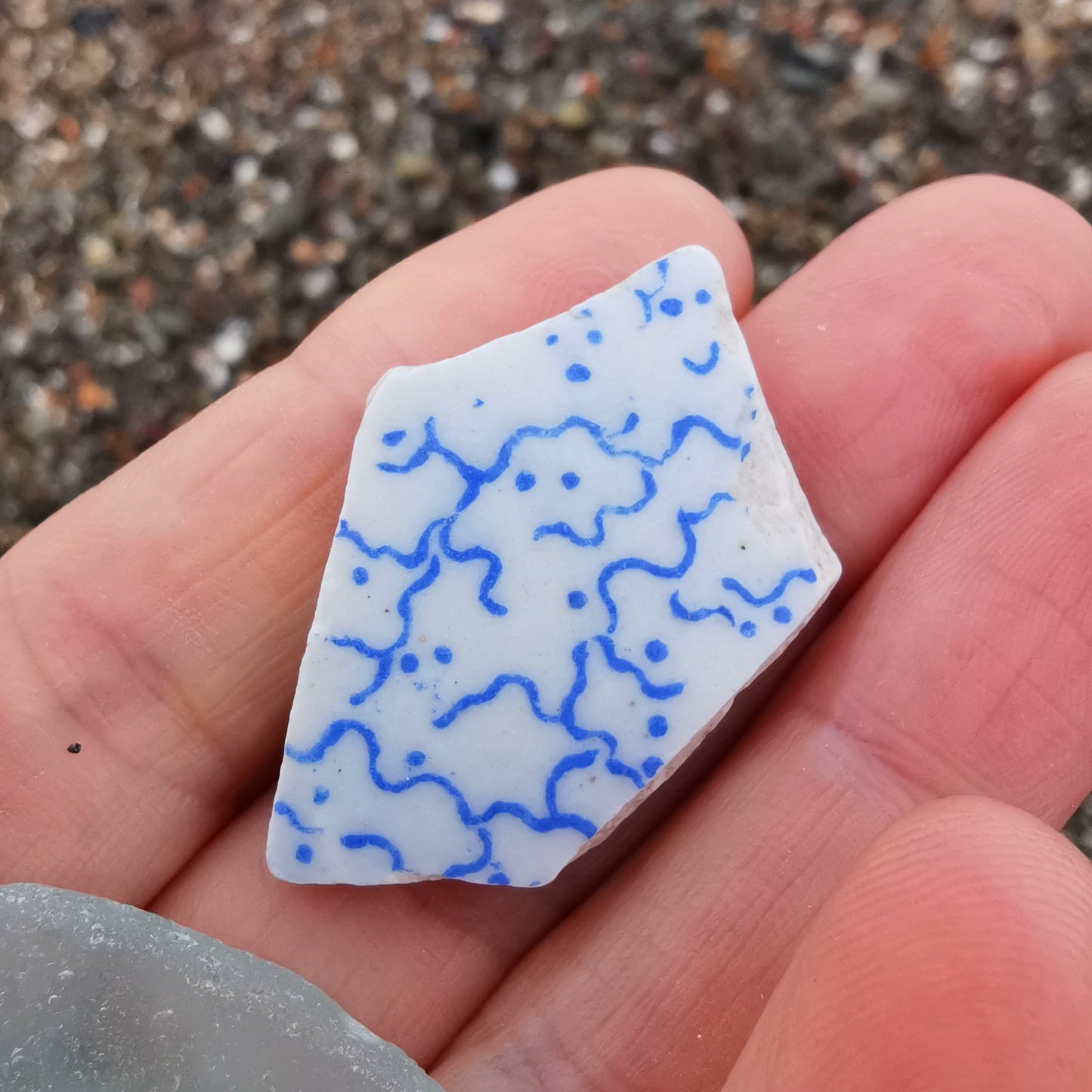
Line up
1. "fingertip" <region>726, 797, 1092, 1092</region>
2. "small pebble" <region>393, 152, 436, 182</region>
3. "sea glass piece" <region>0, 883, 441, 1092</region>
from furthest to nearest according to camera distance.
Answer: "small pebble" <region>393, 152, 436, 182</region> < "sea glass piece" <region>0, 883, 441, 1092</region> < "fingertip" <region>726, 797, 1092, 1092</region>

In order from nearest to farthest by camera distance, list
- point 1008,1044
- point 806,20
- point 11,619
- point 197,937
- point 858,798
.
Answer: point 1008,1044, point 197,937, point 858,798, point 11,619, point 806,20

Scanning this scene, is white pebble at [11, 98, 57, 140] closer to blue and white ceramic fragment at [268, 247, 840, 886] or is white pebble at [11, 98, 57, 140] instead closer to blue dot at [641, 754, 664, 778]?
blue and white ceramic fragment at [268, 247, 840, 886]

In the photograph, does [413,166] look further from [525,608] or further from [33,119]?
[525,608]

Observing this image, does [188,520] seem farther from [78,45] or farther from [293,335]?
[78,45]

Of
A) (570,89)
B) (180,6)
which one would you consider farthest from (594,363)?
(180,6)

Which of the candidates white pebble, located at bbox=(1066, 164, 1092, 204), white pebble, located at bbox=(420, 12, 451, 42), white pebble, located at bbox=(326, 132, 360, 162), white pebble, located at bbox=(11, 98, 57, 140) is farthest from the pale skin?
white pebble, located at bbox=(11, 98, 57, 140)

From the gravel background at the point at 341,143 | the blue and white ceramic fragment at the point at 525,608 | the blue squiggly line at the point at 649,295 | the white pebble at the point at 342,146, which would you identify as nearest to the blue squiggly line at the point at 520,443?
the blue and white ceramic fragment at the point at 525,608

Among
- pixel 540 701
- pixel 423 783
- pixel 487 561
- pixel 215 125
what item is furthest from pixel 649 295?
pixel 215 125
